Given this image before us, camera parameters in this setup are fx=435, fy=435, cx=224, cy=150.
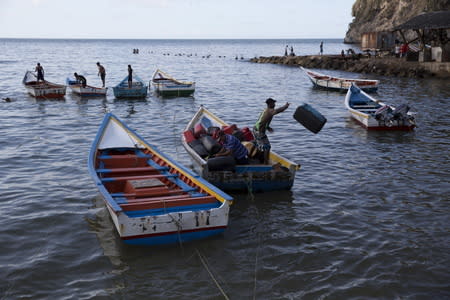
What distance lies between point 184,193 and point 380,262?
4363mm

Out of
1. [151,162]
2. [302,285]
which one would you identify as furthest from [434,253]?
[151,162]

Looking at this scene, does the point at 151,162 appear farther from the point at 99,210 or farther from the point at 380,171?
the point at 380,171

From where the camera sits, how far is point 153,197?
9641 mm

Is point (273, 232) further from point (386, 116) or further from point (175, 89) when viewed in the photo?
point (175, 89)

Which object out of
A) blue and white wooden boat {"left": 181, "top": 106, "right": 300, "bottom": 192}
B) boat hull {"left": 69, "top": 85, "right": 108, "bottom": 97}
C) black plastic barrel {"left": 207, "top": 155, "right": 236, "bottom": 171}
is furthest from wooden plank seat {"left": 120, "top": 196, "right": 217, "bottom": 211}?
boat hull {"left": 69, "top": 85, "right": 108, "bottom": 97}

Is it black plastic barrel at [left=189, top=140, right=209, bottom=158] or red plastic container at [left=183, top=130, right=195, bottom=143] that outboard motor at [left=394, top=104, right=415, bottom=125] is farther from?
black plastic barrel at [left=189, top=140, right=209, bottom=158]

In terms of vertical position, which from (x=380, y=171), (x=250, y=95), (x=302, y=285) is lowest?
(x=302, y=285)

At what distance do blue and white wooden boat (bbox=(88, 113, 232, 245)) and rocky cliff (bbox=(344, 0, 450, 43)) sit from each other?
74756 millimetres

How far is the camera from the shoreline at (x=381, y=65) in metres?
37.6

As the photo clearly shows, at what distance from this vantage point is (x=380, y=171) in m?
13.9

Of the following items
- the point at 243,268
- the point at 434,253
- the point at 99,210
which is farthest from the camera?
the point at 99,210

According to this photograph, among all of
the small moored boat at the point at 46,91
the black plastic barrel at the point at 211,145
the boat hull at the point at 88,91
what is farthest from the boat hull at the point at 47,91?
the black plastic barrel at the point at 211,145

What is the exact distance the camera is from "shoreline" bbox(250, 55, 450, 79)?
1481 inches

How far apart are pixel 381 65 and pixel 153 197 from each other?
4063 centimetres
